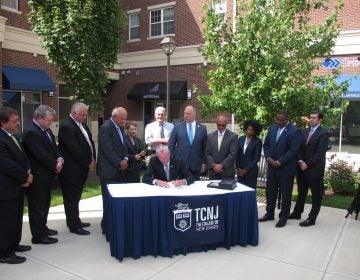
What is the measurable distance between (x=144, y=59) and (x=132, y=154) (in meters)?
15.4

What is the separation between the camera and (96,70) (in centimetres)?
1138

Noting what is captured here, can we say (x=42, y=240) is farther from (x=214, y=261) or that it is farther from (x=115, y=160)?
(x=214, y=261)

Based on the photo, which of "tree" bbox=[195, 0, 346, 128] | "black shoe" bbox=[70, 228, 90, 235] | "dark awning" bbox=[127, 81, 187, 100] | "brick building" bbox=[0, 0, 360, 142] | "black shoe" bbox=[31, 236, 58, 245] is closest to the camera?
"black shoe" bbox=[31, 236, 58, 245]

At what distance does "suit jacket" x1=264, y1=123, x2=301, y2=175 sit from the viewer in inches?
248

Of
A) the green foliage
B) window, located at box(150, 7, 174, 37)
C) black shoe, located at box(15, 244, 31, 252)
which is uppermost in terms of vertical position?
window, located at box(150, 7, 174, 37)

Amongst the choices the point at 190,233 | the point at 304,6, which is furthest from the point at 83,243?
the point at 304,6

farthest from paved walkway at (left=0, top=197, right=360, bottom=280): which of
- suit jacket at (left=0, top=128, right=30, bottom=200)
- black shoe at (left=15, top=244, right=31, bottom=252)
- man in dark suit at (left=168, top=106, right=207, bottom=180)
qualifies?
man in dark suit at (left=168, top=106, right=207, bottom=180)

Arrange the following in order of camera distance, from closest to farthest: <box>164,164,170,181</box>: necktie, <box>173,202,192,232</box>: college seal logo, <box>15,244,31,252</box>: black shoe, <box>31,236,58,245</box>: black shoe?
<box>173,202,192,232</box>: college seal logo < <box>15,244,31,252</box>: black shoe < <box>31,236,58,245</box>: black shoe < <box>164,164,170,181</box>: necktie

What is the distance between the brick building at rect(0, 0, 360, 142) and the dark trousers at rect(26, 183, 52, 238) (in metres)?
9.92

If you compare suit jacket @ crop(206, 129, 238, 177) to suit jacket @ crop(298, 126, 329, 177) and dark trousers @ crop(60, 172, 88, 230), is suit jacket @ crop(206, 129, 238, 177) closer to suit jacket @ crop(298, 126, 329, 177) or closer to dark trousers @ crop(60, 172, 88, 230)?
suit jacket @ crop(298, 126, 329, 177)

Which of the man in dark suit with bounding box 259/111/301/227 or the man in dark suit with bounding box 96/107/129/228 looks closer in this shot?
the man in dark suit with bounding box 96/107/129/228

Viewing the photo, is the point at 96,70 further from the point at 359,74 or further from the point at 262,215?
the point at 359,74

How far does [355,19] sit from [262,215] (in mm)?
10981

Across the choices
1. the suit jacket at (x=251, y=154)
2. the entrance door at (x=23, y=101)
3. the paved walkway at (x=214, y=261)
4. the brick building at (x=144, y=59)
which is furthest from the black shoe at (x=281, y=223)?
the entrance door at (x=23, y=101)
